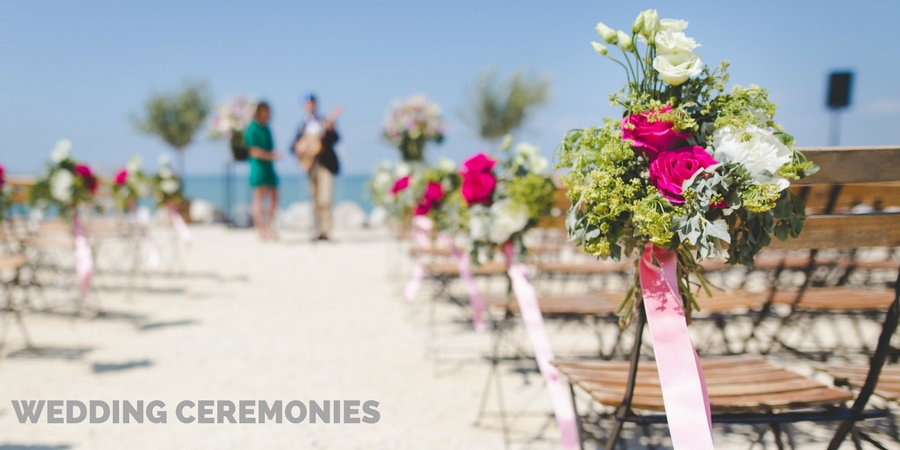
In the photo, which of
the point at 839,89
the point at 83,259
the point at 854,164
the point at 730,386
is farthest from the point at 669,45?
the point at 839,89

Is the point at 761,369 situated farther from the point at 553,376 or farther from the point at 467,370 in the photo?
the point at 467,370

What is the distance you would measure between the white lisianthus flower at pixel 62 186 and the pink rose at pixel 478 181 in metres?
3.79

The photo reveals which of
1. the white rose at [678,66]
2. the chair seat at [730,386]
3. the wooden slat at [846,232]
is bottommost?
the chair seat at [730,386]

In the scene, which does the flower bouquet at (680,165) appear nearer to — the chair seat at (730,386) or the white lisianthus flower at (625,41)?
the white lisianthus flower at (625,41)

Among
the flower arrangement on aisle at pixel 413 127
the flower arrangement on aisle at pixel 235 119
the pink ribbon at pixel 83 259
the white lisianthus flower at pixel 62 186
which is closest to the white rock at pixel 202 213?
the flower arrangement on aisle at pixel 235 119

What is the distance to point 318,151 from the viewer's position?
10.3m

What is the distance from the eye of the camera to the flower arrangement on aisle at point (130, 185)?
6.43m

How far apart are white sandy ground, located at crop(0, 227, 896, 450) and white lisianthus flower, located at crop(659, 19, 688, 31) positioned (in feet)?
6.11

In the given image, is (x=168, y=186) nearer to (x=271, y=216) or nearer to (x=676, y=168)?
(x=271, y=216)

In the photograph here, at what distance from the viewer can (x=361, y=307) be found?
19.3ft

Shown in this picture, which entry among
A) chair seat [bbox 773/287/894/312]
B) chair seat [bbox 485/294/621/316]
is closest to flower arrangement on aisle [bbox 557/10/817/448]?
chair seat [bbox 485/294/621/316]

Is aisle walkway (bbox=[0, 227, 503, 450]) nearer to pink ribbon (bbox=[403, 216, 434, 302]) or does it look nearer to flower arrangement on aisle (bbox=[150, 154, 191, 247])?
pink ribbon (bbox=[403, 216, 434, 302])

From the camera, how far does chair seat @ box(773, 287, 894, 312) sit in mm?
2939

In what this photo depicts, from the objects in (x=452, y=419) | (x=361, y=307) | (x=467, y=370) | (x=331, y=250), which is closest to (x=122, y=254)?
(x=331, y=250)
